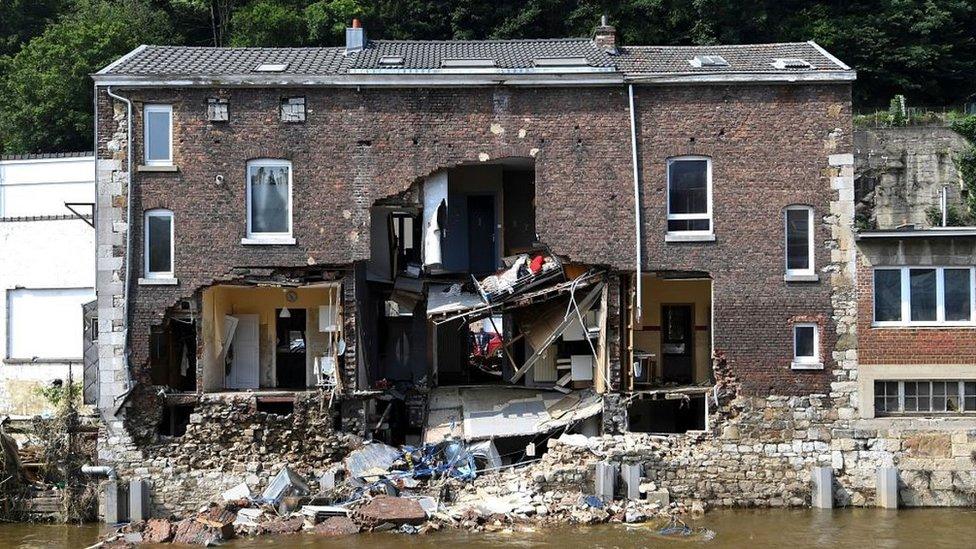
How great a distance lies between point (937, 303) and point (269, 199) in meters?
15.0

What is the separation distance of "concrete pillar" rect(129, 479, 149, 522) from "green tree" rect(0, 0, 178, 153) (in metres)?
22.8

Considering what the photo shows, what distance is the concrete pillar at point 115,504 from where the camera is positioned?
2359cm

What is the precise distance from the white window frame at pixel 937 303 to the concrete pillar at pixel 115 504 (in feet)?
54.6

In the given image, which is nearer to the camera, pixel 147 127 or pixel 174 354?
pixel 147 127

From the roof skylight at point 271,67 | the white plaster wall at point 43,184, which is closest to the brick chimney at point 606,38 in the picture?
the roof skylight at point 271,67

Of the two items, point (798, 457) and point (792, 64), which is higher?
point (792, 64)

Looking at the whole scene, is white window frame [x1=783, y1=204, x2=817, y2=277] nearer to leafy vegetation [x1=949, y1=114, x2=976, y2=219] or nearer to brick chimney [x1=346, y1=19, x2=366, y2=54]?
brick chimney [x1=346, y1=19, x2=366, y2=54]

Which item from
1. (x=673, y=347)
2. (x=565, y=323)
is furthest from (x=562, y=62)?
(x=673, y=347)

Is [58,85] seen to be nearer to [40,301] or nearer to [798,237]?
[40,301]

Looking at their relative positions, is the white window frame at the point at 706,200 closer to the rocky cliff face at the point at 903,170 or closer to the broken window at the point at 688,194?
the broken window at the point at 688,194

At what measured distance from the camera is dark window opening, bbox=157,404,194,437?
25219 millimetres

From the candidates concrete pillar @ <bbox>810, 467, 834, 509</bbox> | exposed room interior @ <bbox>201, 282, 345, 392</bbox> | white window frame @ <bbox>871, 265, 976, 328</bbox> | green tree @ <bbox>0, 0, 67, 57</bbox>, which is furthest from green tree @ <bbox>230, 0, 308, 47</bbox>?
concrete pillar @ <bbox>810, 467, 834, 509</bbox>

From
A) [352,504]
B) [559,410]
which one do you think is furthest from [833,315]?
[352,504]

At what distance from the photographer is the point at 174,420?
2564 centimetres
